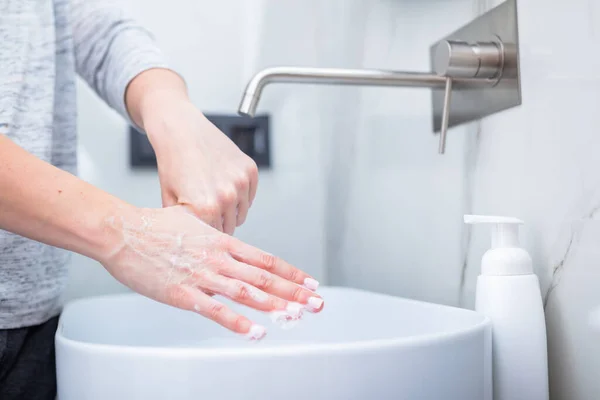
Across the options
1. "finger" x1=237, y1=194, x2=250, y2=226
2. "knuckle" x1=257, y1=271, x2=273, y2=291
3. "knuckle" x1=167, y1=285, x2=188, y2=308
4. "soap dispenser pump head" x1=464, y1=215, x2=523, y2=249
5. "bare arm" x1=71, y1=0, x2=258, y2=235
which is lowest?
"knuckle" x1=167, y1=285, x2=188, y2=308

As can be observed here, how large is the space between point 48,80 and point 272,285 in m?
0.54

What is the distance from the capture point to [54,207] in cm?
67

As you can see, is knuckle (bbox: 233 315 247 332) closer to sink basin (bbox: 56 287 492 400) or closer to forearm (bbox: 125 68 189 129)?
sink basin (bbox: 56 287 492 400)

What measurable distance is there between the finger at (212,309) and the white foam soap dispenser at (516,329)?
0.26 m

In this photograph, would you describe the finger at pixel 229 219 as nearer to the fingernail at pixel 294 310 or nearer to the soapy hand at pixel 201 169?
the soapy hand at pixel 201 169

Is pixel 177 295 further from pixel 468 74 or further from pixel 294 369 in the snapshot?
pixel 468 74

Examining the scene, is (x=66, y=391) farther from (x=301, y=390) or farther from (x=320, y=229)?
(x=320, y=229)

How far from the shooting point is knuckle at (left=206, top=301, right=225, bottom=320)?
63 centimetres

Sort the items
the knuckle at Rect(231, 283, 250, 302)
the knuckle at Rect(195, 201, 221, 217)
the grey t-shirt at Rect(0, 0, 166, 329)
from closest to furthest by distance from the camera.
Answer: the knuckle at Rect(231, 283, 250, 302), the knuckle at Rect(195, 201, 221, 217), the grey t-shirt at Rect(0, 0, 166, 329)

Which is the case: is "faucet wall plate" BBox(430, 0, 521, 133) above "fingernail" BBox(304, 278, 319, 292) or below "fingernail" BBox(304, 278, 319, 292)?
above

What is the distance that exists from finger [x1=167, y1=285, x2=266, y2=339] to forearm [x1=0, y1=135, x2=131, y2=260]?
87mm

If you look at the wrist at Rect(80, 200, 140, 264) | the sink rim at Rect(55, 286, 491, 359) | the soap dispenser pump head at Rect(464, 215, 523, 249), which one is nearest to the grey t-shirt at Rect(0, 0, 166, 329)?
the wrist at Rect(80, 200, 140, 264)

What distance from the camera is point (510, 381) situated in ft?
2.24

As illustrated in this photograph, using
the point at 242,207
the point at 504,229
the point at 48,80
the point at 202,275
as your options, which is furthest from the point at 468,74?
the point at 48,80
